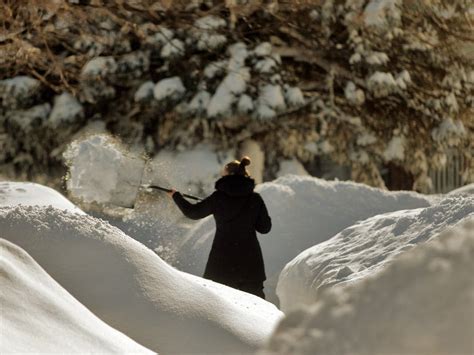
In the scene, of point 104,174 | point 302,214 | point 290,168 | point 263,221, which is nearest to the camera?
point 263,221

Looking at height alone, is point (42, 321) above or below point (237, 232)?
below

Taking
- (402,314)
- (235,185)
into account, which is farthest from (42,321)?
(235,185)

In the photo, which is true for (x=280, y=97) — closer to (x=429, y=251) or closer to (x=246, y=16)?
(x=246, y=16)

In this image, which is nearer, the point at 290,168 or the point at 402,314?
the point at 402,314

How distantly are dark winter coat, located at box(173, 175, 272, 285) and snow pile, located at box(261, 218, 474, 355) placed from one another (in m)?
5.87

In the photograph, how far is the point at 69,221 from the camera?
427cm

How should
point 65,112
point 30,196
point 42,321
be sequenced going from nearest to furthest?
1. point 42,321
2. point 30,196
3. point 65,112

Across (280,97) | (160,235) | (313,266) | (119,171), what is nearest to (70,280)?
(313,266)

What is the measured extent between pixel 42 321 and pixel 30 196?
10.3 ft

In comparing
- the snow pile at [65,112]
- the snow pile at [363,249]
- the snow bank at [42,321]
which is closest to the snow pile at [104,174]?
the snow pile at [363,249]

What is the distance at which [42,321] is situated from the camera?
111 inches

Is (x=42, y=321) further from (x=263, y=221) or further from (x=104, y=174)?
(x=104, y=174)

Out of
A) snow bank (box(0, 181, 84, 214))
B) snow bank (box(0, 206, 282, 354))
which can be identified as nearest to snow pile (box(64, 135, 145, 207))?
snow bank (box(0, 181, 84, 214))

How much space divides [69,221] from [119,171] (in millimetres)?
3791
